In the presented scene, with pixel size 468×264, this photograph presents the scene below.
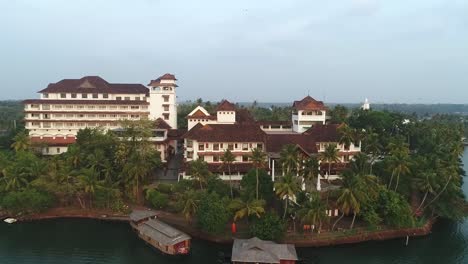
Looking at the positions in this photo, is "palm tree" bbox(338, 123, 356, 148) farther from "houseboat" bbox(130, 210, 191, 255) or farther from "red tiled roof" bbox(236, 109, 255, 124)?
"houseboat" bbox(130, 210, 191, 255)

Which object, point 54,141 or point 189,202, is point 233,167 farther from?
point 54,141

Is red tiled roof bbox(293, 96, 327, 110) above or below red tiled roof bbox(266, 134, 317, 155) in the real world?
above

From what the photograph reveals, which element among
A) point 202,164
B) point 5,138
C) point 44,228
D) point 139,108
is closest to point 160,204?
point 202,164

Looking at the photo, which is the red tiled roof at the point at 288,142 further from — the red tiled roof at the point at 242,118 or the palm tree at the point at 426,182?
the red tiled roof at the point at 242,118

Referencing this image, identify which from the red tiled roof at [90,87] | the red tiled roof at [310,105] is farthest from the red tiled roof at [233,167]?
the red tiled roof at [90,87]

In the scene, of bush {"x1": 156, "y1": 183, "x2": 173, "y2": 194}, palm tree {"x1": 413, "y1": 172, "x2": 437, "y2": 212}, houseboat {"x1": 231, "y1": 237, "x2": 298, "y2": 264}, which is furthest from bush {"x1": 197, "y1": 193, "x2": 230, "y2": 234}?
palm tree {"x1": 413, "y1": 172, "x2": 437, "y2": 212}

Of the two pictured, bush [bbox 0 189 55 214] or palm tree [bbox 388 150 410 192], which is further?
bush [bbox 0 189 55 214]

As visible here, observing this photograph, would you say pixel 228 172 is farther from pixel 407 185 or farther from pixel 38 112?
pixel 38 112
